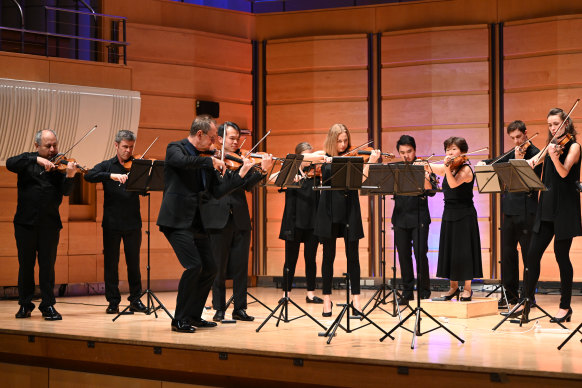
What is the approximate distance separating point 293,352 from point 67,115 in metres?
4.60

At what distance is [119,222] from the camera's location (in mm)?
6551

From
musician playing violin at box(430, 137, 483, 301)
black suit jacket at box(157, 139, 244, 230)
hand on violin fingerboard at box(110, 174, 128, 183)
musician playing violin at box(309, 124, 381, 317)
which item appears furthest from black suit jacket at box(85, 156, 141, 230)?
musician playing violin at box(430, 137, 483, 301)

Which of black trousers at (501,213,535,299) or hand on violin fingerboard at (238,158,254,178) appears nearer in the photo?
hand on violin fingerboard at (238,158,254,178)

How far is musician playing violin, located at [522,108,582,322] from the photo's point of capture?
212 inches

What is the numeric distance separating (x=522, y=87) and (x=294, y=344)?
16.2 feet

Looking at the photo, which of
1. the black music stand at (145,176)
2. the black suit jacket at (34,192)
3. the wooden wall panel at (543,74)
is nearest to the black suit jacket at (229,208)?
the black music stand at (145,176)

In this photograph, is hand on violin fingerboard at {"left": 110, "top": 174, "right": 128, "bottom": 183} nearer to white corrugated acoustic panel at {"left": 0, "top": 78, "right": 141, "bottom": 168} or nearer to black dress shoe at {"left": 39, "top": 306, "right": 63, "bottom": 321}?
black dress shoe at {"left": 39, "top": 306, "right": 63, "bottom": 321}

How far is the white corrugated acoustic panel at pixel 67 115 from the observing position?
25.0 ft

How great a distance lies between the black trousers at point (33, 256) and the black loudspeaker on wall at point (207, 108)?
3.05 meters

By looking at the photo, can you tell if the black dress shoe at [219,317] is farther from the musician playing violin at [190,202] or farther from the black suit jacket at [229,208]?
the black suit jacket at [229,208]

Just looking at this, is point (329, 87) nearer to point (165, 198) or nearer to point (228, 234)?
point (228, 234)

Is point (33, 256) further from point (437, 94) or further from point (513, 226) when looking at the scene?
point (437, 94)

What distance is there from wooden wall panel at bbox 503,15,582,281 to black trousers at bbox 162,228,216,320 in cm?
439

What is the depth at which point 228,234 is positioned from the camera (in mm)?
5887
